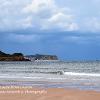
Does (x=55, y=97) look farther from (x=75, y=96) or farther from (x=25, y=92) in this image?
(x=25, y=92)

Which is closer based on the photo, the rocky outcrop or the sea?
the sea

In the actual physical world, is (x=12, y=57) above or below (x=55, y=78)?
above

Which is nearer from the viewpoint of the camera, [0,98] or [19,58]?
[0,98]

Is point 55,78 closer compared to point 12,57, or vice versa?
point 55,78

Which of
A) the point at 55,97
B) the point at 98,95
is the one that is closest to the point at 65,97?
the point at 55,97

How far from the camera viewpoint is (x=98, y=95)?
16.7 meters

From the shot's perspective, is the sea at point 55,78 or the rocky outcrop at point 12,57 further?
the rocky outcrop at point 12,57

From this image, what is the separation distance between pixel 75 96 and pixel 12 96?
9.01 feet

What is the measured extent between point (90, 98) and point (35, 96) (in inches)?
95.0

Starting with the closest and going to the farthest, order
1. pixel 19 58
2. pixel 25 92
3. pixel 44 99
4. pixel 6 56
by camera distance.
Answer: pixel 44 99, pixel 25 92, pixel 19 58, pixel 6 56

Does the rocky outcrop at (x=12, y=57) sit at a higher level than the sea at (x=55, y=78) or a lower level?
higher

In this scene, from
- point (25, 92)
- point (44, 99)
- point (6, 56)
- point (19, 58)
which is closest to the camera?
point (44, 99)

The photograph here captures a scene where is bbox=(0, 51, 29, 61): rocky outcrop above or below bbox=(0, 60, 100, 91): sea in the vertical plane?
above

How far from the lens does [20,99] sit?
15.8 meters
